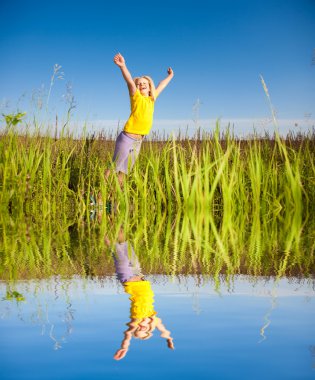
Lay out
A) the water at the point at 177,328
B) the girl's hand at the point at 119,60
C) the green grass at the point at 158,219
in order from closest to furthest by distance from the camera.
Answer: the water at the point at 177,328 → the green grass at the point at 158,219 → the girl's hand at the point at 119,60

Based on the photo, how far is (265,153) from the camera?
6.69 m

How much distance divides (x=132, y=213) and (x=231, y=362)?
14.7 feet

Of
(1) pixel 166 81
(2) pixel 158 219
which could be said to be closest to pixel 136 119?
(1) pixel 166 81

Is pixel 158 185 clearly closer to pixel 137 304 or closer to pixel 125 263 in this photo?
pixel 125 263

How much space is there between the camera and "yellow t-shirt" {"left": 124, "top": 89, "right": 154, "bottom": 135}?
6207 millimetres

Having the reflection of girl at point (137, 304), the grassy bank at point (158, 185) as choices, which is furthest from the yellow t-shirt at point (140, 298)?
the grassy bank at point (158, 185)

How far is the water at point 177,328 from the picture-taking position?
1134 millimetres

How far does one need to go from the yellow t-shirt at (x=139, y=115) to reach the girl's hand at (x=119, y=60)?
461 mm

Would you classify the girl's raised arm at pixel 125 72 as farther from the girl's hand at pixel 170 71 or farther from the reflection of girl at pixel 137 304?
the reflection of girl at pixel 137 304

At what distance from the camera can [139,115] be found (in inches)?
245

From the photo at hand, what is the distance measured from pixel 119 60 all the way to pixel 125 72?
0.44 ft

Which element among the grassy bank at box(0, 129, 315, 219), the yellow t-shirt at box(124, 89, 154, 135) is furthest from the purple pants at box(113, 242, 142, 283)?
the yellow t-shirt at box(124, 89, 154, 135)

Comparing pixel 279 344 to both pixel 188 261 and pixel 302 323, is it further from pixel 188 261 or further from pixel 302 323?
→ pixel 188 261

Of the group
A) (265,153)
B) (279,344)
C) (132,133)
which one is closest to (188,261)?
(279,344)
